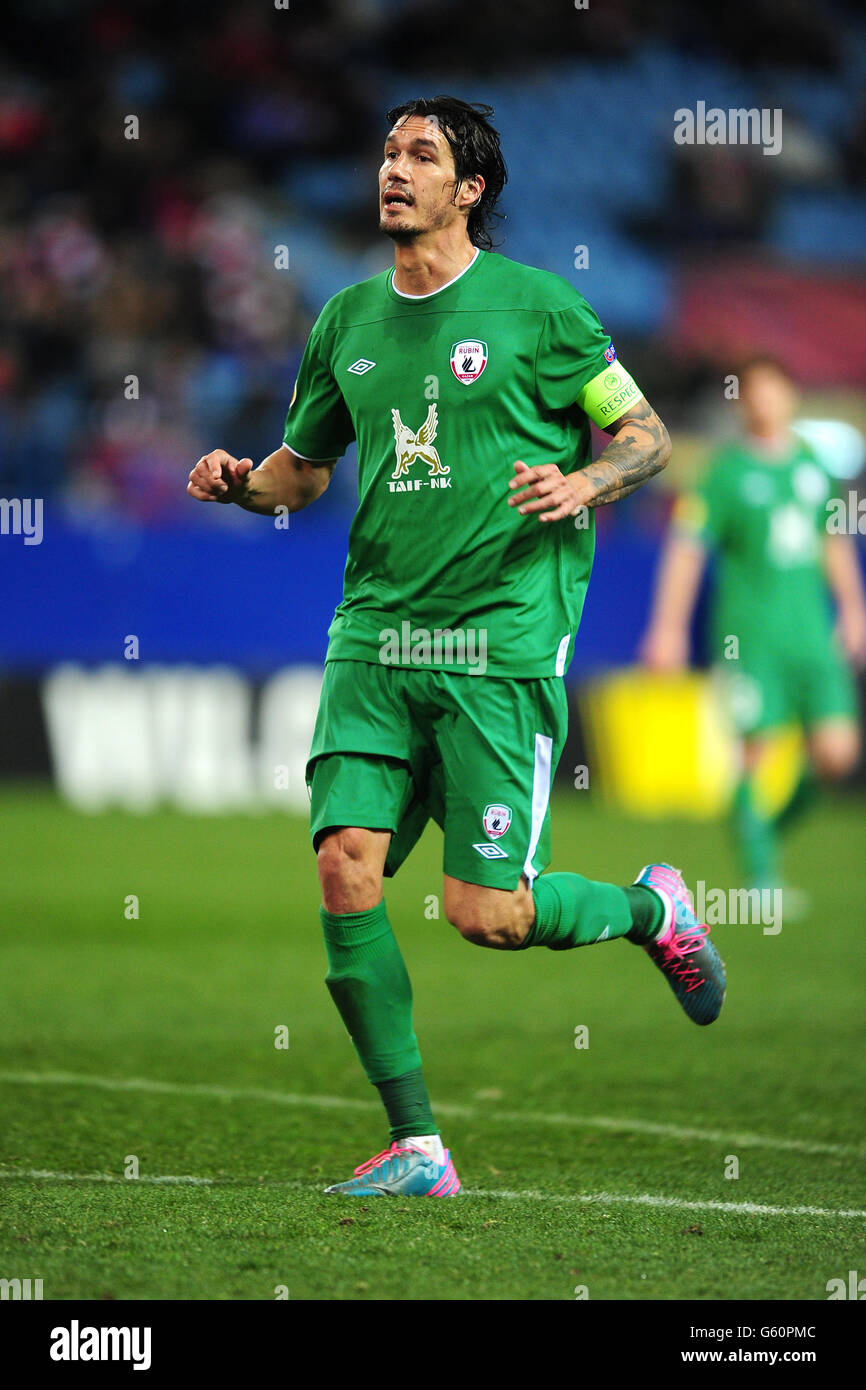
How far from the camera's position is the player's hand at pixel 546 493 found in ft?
12.4

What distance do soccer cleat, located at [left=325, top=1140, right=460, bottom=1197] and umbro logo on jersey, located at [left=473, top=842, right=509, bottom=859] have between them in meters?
0.66

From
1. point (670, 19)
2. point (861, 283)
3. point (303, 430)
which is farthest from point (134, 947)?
point (670, 19)

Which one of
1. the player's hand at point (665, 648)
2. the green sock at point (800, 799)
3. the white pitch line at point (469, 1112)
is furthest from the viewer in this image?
the player's hand at point (665, 648)

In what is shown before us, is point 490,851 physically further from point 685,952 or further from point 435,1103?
point 435,1103

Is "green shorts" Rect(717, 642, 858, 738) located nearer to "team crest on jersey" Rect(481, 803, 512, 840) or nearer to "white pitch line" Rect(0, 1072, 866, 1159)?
"white pitch line" Rect(0, 1072, 866, 1159)

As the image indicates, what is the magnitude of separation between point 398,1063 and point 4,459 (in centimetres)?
1088

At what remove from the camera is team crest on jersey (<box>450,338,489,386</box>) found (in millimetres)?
4086

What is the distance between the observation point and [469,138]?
421 cm

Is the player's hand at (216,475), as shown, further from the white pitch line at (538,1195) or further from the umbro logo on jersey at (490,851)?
the white pitch line at (538,1195)

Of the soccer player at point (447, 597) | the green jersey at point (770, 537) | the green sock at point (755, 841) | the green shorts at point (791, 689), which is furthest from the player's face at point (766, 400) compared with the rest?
the soccer player at point (447, 597)

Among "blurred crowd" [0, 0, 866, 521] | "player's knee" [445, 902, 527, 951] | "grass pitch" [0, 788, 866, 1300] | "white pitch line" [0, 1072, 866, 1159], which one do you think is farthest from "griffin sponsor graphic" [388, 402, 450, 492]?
"blurred crowd" [0, 0, 866, 521]

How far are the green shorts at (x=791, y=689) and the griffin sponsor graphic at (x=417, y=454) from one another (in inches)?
208

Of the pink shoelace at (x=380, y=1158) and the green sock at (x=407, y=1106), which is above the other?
the green sock at (x=407, y=1106)

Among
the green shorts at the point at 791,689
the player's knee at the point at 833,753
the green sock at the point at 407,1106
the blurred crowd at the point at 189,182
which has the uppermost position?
the blurred crowd at the point at 189,182
